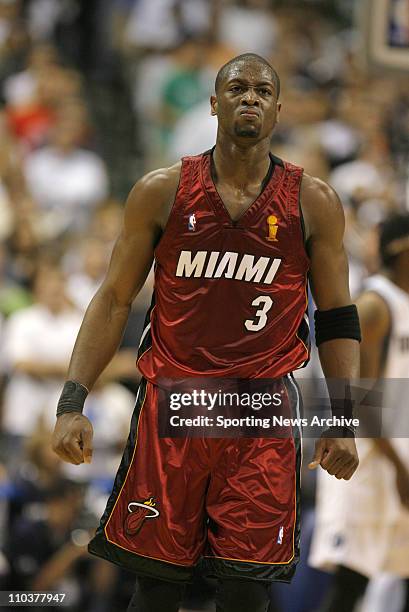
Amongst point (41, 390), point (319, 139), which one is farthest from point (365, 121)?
point (41, 390)

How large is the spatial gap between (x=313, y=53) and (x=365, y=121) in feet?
6.23

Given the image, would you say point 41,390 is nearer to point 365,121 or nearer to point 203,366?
point 203,366

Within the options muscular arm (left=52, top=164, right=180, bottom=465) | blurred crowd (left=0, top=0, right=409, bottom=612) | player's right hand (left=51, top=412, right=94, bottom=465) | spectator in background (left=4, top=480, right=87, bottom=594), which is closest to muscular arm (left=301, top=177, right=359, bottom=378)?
muscular arm (left=52, top=164, right=180, bottom=465)

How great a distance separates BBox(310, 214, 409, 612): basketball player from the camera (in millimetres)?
5395

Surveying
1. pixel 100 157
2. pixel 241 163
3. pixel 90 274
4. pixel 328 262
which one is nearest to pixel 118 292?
pixel 241 163

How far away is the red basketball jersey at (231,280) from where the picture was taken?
395 cm

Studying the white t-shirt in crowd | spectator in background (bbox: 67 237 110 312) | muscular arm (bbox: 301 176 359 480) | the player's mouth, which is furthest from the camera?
spectator in background (bbox: 67 237 110 312)

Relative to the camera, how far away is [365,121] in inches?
436

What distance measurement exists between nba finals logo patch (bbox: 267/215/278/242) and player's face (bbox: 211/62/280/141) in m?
0.27

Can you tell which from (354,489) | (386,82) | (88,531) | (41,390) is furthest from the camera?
(386,82)

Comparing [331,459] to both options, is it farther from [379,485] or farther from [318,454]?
[379,485]

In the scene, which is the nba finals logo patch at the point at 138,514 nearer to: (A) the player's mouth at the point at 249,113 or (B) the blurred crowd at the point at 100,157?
(A) the player's mouth at the point at 249,113

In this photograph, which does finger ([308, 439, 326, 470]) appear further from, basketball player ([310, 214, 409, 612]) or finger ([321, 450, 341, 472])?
basketball player ([310, 214, 409, 612])

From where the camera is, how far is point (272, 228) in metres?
3.95
